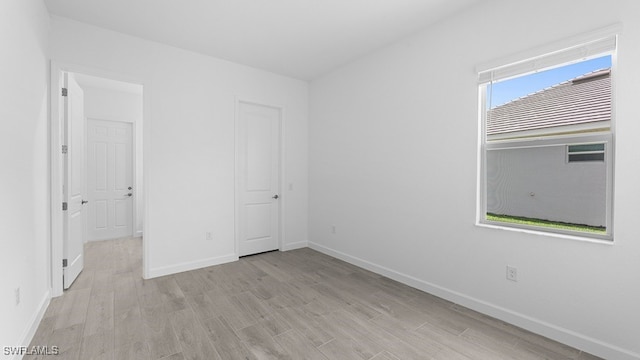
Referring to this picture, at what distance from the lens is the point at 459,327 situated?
230 cm

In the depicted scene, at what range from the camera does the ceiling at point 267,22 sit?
2615mm

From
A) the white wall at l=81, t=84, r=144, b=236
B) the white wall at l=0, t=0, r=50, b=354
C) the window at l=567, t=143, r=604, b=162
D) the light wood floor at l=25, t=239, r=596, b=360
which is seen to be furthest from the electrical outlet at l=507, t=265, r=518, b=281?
the white wall at l=81, t=84, r=144, b=236

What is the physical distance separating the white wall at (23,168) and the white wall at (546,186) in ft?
12.1

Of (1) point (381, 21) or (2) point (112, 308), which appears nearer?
(2) point (112, 308)

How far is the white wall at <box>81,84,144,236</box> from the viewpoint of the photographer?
16.8ft

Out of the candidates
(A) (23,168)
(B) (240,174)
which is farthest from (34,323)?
(B) (240,174)

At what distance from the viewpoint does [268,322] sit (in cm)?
238

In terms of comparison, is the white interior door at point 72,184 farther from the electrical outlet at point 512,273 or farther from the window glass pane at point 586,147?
the window glass pane at point 586,147

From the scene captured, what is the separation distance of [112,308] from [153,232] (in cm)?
97

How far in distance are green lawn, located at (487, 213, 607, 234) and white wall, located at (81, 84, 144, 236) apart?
5.50m

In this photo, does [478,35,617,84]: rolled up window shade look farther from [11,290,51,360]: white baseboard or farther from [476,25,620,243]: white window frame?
[11,290,51,360]: white baseboard

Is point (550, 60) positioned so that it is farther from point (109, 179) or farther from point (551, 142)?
point (109, 179)

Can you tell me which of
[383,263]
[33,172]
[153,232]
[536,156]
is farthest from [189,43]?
[536,156]

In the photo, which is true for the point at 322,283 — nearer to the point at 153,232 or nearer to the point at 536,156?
the point at 153,232
